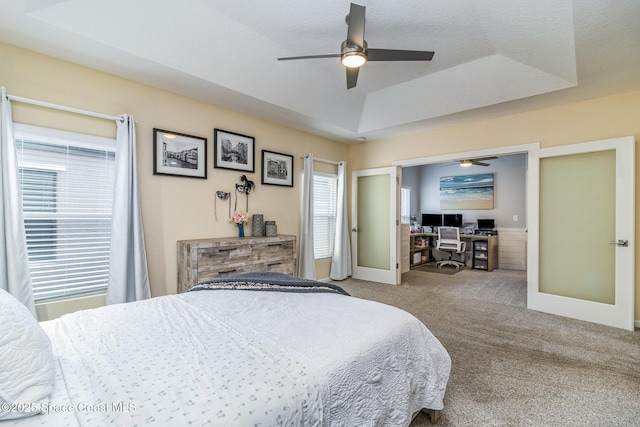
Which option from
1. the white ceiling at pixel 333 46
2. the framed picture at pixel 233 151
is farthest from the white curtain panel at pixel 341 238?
the framed picture at pixel 233 151

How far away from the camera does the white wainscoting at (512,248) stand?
6449mm

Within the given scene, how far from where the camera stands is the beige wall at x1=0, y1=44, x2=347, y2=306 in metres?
2.52

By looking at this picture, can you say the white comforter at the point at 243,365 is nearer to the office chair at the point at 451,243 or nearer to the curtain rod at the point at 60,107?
the curtain rod at the point at 60,107

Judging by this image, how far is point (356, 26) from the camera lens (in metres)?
2.13

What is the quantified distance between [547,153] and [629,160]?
2.34 feet

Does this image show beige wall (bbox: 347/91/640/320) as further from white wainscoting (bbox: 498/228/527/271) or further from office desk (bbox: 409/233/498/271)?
white wainscoting (bbox: 498/228/527/271)

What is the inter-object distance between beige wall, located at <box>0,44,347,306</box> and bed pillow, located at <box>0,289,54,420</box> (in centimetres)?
221

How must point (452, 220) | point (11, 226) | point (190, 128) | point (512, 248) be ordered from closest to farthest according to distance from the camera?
point (11, 226), point (190, 128), point (512, 248), point (452, 220)

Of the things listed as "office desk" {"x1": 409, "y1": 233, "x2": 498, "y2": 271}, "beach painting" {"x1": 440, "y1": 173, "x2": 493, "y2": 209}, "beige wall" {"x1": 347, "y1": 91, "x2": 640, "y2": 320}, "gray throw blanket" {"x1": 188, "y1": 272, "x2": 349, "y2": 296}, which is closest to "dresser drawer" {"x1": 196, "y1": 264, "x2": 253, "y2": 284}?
"gray throw blanket" {"x1": 188, "y1": 272, "x2": 349, "y2": 296}

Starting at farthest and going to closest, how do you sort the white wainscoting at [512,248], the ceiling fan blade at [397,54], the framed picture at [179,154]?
the white wainscoting at [512,248] → the framed picture at [179,154] → the ceiling fan blade at [397,54]

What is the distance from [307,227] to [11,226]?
3179 mm

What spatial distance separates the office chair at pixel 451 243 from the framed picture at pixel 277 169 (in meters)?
4.18

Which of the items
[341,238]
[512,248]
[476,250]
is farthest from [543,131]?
[512,248]

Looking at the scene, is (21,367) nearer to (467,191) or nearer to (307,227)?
(307,227)
